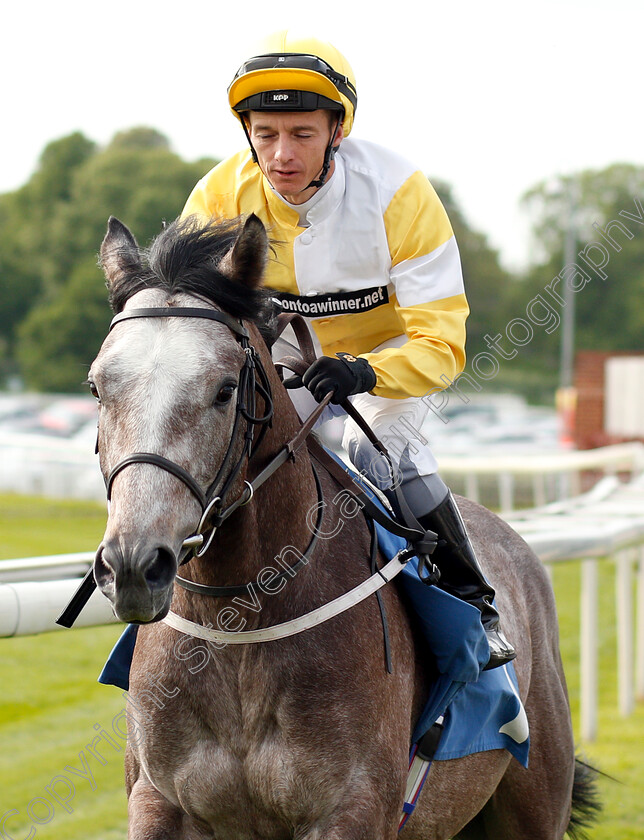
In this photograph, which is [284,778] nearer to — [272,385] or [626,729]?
[272,385]

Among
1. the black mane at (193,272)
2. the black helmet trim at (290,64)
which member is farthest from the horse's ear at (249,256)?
the black helmet trim at (290,64)

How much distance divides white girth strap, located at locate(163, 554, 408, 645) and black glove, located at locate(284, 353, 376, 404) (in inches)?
20.3

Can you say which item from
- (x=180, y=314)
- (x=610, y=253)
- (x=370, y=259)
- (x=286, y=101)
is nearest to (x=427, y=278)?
(x=370, y=259)

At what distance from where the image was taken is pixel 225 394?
2.21 metres

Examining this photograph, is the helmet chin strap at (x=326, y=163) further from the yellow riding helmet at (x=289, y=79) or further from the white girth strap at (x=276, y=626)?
the white girth strap at (x=276, y=626)

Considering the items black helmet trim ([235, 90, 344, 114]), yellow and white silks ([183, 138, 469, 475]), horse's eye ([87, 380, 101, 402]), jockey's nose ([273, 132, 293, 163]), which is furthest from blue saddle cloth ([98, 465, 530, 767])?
black helmet trim ([235, 90, 344, 114])

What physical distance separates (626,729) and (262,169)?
5613 mm

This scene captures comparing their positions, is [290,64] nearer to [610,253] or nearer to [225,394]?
[225,394]

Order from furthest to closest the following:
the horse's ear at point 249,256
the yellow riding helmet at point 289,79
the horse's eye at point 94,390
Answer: the yellow riding helmet at point 289,79
the horse's ear at point 249,256
the horse's eye at point 94,390

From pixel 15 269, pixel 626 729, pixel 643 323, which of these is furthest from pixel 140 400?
pixel 643 323

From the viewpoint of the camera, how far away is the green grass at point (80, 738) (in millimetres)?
5012

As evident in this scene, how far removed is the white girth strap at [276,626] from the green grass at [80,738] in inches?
85.6

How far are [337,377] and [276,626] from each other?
0.65 meters

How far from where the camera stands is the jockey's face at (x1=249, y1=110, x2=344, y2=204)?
283 cm
